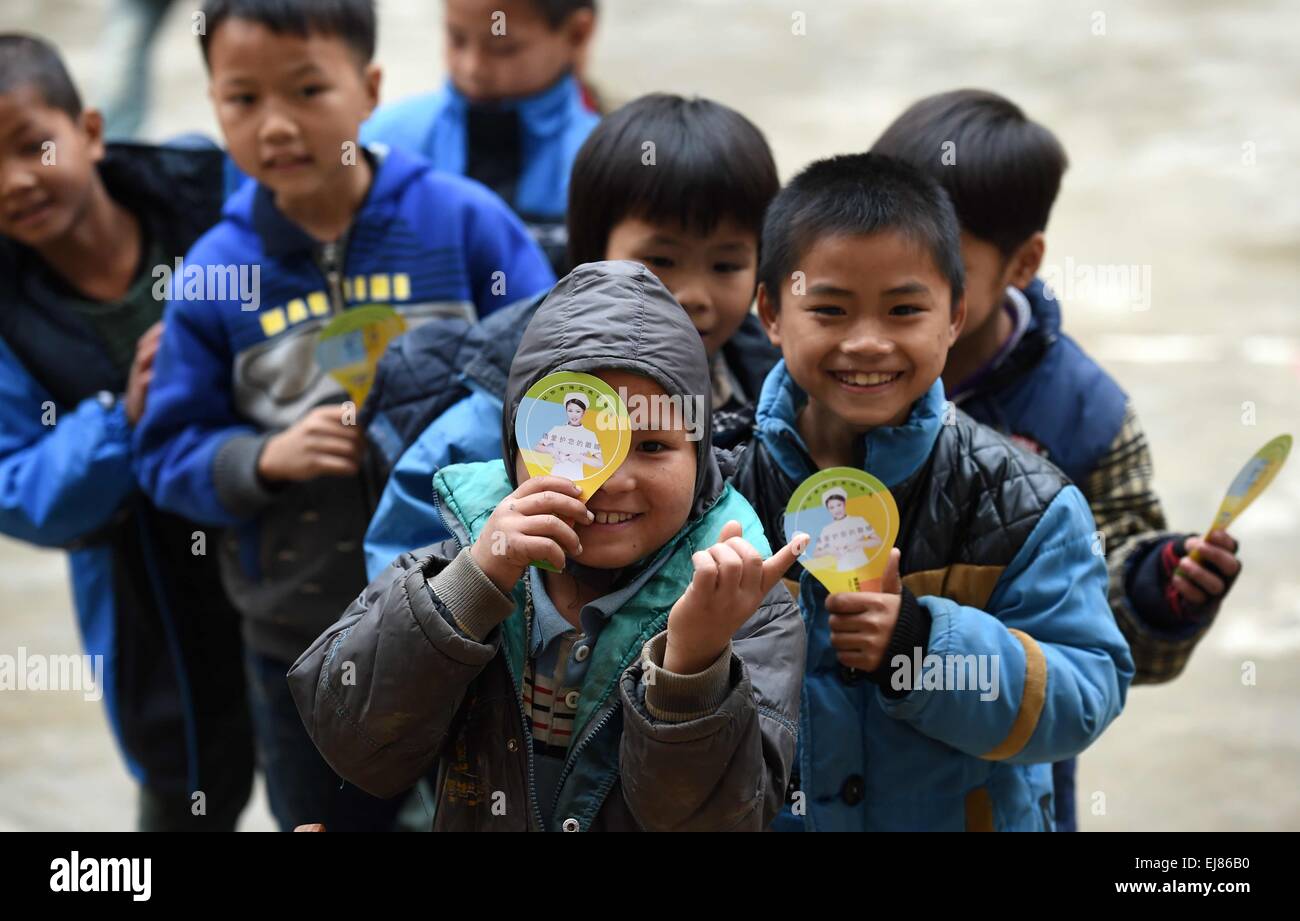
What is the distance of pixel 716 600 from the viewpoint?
5.65 feet

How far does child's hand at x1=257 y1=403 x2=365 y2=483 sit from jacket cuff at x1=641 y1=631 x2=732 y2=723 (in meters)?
1.07

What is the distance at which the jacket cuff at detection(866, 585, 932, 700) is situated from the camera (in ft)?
7.01

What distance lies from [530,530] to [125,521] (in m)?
1.68

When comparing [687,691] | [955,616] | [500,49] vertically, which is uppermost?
[500,49]

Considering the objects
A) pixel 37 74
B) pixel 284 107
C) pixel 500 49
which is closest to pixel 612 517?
pixel 284 107

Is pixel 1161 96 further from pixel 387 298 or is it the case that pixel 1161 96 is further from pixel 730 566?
pixel 730 566

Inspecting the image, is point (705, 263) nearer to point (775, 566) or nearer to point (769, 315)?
point (769, 315)

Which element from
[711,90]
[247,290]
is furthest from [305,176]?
[711,90]

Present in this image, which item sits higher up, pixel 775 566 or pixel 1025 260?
pixel 1025 260

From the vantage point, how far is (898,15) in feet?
34.2

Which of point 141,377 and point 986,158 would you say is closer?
point 986,158

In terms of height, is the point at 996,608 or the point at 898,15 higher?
the point at 898,15

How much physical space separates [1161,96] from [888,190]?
7408mm

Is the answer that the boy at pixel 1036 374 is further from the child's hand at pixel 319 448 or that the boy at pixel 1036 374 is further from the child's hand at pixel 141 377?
the child's hand at pixel 141 377
